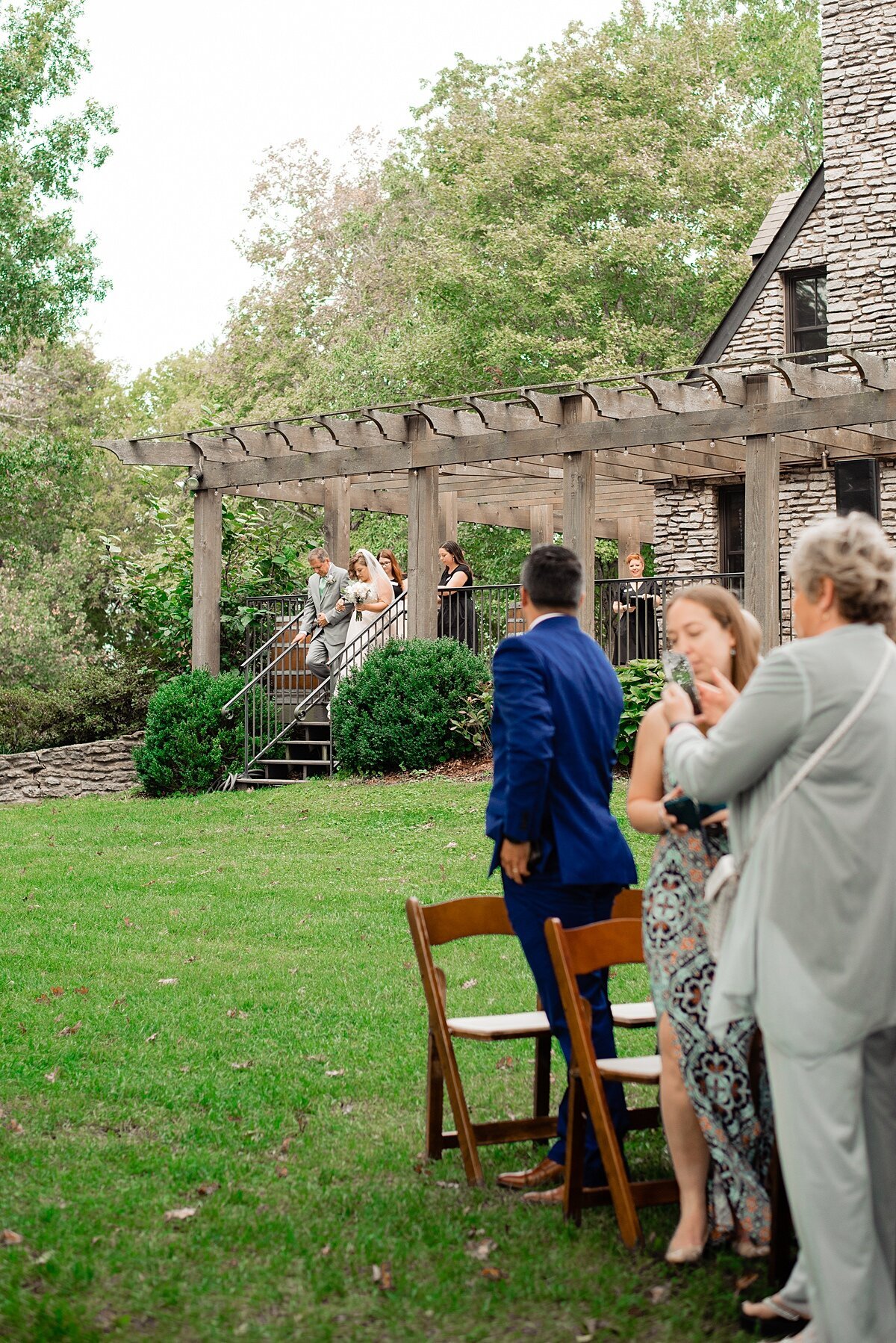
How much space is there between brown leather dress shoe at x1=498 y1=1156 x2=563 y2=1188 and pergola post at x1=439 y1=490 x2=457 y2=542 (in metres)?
17.4

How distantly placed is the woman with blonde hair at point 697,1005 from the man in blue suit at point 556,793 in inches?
19.7

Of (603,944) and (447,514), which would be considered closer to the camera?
(603,944)

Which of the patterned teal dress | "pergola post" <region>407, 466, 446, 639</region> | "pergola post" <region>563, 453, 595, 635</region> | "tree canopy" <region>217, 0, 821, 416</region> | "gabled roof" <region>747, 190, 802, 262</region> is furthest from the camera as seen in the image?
"tree canopy" <region>217, 0, 821, 416</region>

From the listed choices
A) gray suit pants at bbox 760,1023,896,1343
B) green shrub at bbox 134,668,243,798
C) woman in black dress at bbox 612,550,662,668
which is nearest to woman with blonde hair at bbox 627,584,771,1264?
gray suit pants at bbox 760,1023,896,1343

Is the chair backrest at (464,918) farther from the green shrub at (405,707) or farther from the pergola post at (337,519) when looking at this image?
the pergola post at (337,519)

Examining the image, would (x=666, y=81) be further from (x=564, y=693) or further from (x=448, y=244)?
(x=564, y=693)

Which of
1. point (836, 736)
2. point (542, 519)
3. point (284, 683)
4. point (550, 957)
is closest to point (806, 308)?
point (542, 519)

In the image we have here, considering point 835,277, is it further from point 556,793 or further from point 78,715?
point 556,793

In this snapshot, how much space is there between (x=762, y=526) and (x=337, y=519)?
7032 mm

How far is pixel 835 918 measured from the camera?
10.7 ft

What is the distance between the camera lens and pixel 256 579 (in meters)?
20.7

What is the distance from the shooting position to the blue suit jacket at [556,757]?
466 centimetres

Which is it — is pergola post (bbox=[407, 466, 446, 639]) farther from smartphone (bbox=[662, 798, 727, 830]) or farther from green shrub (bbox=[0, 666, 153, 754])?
smartphone (bbox=[662, 798, 727, 830])

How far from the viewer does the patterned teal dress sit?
4055 millimetres
